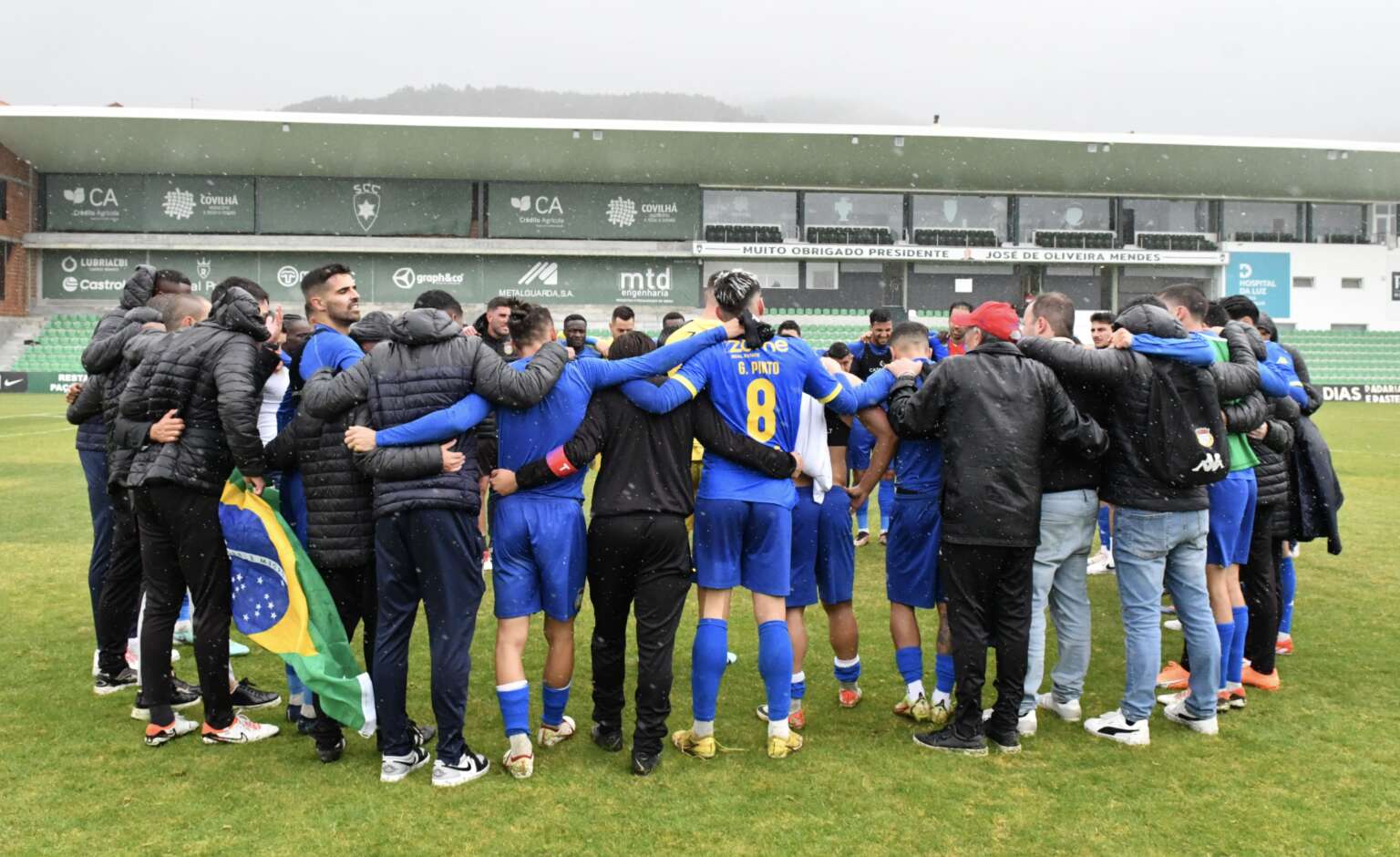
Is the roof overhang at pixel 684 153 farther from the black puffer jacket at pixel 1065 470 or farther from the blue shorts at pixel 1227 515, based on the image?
the black puffer jacket at pixel 1065 470

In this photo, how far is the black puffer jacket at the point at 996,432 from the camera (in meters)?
4.44

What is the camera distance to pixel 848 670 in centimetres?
516

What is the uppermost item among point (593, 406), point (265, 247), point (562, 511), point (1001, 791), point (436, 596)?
point (265, 247)

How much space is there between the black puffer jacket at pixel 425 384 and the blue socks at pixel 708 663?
112 cm

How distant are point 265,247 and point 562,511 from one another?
37123mm

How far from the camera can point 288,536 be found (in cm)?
435

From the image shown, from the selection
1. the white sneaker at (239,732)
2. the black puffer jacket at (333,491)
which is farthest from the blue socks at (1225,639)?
the white sneaker at (239,732)

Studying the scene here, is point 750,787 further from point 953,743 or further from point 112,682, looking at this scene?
point 112,682

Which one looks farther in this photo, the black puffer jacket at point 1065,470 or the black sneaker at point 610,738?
the black puffer jacket at point 1065,470

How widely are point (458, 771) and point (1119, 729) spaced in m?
2.94

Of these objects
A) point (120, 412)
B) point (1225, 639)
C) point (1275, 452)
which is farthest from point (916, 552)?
point (120, 412)

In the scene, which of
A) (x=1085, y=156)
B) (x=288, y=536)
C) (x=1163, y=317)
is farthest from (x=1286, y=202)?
(x=288, y=536)

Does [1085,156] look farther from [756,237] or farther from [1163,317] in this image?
[1163,317]

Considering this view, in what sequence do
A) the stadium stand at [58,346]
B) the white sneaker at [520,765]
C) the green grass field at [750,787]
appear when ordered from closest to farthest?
the green grass field at [750,787]
the white sneaker at [520,765]
the stadium stand at [58,346]
